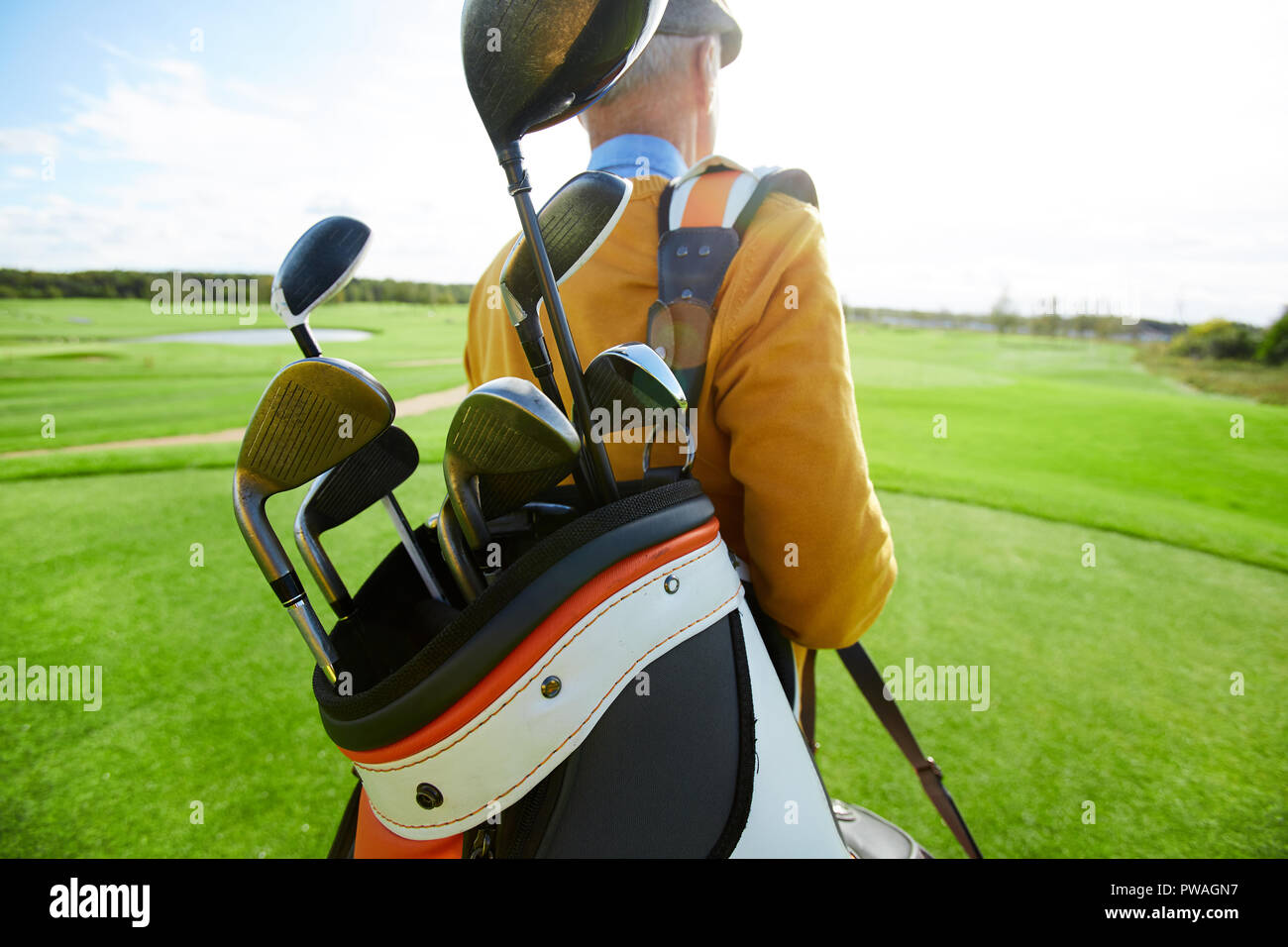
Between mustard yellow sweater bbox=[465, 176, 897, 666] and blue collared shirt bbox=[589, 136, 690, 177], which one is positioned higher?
blue collared shirt bbox=[589, 136, 690, 177]

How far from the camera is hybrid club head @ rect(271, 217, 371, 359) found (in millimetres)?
782

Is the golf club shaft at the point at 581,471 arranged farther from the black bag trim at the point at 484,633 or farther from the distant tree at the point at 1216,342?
the distant tree at the point at 1216,342

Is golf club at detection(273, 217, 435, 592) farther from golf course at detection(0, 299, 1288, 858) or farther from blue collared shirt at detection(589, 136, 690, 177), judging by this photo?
golf course at detection(0, 299, 1288, 858)

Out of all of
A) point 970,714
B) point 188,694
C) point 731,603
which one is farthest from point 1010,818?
point 188,694

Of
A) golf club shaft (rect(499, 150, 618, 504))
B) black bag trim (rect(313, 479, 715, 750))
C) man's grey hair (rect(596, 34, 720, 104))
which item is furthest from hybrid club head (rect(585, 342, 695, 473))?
man's grey hair (rect(596, 34, 720, 104))

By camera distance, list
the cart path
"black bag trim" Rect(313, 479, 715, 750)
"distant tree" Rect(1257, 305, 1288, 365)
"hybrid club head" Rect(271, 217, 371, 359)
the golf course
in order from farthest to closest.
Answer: "distant tree" Rect(1257, 305, 1288, 365) → the cart path → the golf course → "hybrid club head" Rect(271, 217, 371, 359) → "black bag trim" Rect(313, 479, 715, 750)

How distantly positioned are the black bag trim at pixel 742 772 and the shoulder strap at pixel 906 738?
630 mm

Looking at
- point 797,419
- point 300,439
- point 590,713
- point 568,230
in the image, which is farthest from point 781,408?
point 300,439

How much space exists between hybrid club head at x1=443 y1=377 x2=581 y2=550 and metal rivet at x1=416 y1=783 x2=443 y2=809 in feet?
0.75

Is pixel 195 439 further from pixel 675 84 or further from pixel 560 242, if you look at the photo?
pixel 560 242

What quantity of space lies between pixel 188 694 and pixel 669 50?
2123 mm

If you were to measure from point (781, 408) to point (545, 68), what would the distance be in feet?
1.50
